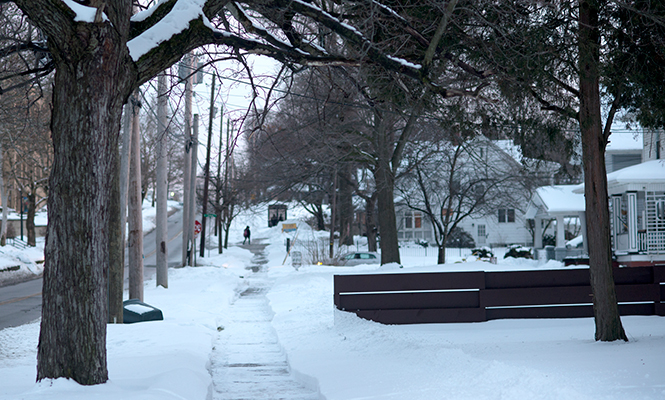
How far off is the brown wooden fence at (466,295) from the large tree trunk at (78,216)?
564 centimetres

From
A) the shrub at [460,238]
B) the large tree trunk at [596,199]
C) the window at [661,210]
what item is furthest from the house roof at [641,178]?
the shrub at [460,238]

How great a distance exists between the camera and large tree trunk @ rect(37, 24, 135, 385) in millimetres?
5574

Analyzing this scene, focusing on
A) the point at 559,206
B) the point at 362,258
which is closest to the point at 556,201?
the point at 559,206

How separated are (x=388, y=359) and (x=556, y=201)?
74.1ft

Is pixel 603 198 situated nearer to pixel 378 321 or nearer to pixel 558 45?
pixel 558 45

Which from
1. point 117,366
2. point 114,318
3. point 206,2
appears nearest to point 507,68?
point 206,2

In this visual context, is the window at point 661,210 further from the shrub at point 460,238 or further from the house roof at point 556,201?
Answer: the shrub at point 460,238

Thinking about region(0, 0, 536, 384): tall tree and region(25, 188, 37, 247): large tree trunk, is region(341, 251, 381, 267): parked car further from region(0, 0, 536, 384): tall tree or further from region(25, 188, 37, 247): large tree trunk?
region(0, 0, 536, 384): tall tree

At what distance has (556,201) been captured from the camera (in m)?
28.0

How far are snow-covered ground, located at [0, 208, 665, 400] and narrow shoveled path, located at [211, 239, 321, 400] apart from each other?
18 centimetres

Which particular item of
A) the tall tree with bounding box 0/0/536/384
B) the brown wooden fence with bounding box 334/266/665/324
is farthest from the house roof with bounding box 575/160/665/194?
the tall tree with bounding box 0/0/536/384

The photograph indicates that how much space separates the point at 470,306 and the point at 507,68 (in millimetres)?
4578

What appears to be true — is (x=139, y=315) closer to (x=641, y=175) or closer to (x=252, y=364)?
(x=252, y=364)

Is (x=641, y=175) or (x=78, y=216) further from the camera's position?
(x=641, y=175)
